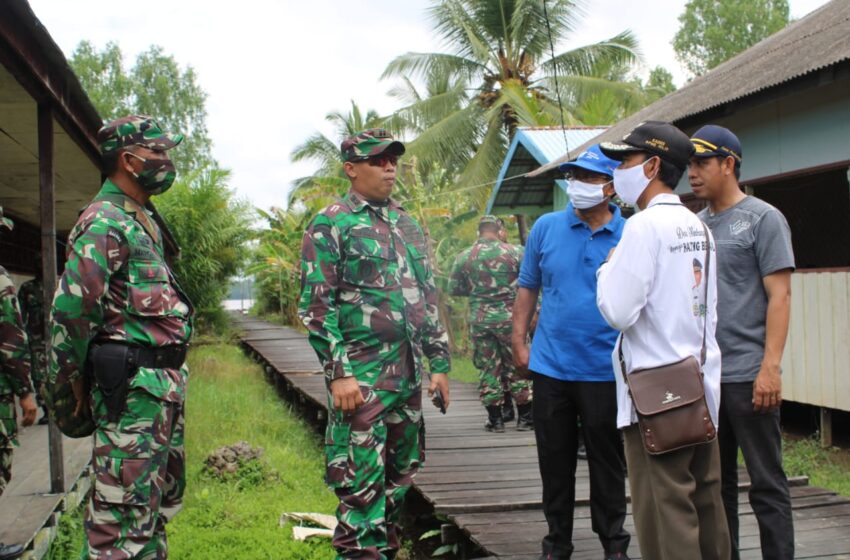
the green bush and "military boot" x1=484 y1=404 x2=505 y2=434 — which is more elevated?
the green bush

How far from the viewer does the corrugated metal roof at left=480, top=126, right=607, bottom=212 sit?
37.0 ft

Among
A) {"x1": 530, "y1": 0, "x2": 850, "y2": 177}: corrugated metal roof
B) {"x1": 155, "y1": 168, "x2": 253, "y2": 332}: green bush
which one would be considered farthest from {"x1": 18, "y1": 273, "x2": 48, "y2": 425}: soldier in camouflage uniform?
{"x1": 155, "y1": 168, "x2": 253, "y2": 332}: green bush

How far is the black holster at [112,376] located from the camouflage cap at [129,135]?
2.68 ft

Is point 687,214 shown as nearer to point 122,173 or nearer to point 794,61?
point 122,173

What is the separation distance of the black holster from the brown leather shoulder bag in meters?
1.84

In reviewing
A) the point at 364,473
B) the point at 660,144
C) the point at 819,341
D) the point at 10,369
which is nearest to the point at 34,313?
the point at 10,369

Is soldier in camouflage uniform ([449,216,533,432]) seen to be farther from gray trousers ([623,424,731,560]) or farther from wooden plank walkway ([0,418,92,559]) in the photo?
gray trousers ([623,424,731,560])

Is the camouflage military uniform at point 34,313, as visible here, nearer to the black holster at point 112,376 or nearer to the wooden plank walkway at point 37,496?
the wooden plank walkway at point 37,496

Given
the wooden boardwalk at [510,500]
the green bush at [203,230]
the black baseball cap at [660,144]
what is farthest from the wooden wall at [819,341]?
the green bush at [203,230]

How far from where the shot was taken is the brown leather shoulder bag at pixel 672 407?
8.56 ft

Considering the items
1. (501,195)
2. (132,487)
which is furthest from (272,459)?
(501,195)

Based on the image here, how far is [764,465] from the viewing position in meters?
3.12

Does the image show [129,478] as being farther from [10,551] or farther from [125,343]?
[10,551]

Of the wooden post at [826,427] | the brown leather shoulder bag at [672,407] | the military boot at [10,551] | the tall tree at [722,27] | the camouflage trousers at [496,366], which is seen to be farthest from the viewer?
the tall tree at [722,27]
